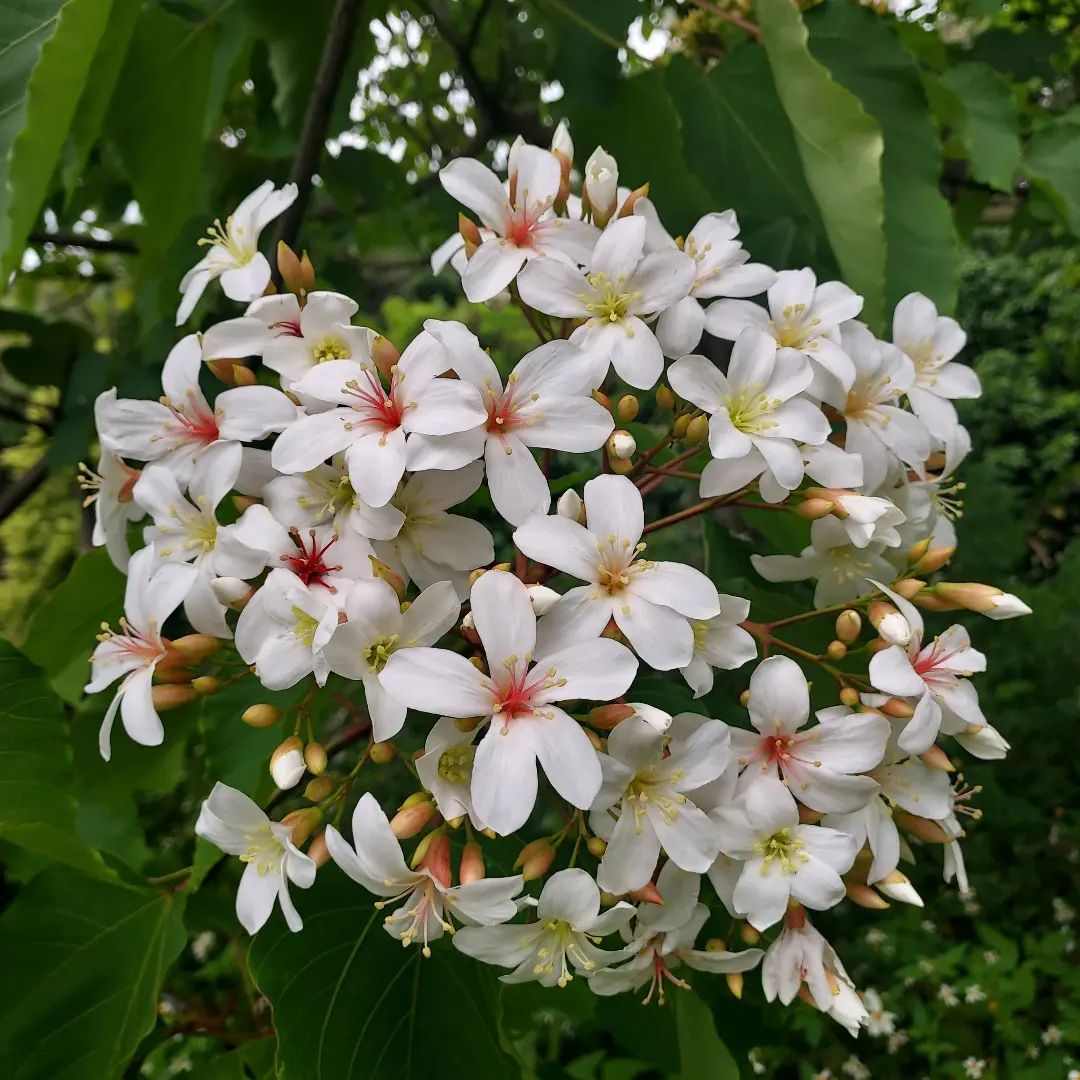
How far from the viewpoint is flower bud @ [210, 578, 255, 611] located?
56 cm

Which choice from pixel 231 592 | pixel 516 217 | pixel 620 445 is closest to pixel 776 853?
pixel 620 445

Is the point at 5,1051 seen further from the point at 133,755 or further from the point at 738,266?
the point at 738,266

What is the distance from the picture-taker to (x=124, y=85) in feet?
3.25

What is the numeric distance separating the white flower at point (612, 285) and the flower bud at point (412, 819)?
330 millimetres

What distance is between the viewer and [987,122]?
96 cm

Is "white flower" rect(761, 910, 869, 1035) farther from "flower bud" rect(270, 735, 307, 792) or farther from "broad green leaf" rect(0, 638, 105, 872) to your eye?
"broad green leaf" rect(0, 638, 105, 872)

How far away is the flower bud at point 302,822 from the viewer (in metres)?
0.59

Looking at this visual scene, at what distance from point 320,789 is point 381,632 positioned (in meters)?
0.15

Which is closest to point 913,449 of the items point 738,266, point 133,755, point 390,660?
point 738,266

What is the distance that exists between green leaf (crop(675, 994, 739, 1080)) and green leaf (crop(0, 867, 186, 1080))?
16.9 inches

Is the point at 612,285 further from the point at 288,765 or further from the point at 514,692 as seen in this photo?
the point at 288,765

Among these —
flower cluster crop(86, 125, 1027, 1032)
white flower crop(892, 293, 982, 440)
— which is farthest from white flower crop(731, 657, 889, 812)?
white flower crop(892, 293, 982, 440)

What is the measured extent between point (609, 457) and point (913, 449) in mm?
242

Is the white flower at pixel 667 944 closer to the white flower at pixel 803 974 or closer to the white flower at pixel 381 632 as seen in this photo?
the white flower at pixel 803 974
